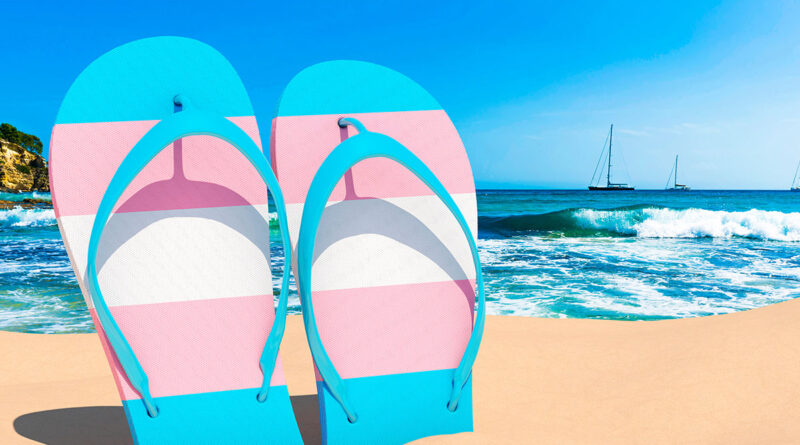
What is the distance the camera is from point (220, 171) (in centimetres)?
173

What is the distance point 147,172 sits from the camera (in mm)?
1664

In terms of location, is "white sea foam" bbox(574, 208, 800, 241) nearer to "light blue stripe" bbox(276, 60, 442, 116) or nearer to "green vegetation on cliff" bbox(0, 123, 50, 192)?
"light blue stripe" bbox(276, 60, 442, 116)

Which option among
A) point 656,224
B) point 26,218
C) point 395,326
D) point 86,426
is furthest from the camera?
point 26,218

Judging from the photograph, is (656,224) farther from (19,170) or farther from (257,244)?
(19,170)

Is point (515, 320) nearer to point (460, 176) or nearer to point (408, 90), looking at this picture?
point (460, 176)

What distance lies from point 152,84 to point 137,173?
41 cm

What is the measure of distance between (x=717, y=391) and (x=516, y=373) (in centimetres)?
96

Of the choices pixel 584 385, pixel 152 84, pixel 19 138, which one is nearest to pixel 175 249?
pixel 152 84

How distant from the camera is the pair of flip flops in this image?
1.60 metres

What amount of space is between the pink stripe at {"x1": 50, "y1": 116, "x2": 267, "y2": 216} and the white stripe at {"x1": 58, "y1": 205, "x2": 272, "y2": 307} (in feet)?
0.13

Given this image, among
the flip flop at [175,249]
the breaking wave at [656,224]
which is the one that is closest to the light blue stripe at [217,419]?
the flip flop at [175,249]

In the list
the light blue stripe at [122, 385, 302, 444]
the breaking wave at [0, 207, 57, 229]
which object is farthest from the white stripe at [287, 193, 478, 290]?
the breaking wave at [0, 207, 57, 229]

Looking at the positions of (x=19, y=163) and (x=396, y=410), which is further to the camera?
(x=19, y=163)

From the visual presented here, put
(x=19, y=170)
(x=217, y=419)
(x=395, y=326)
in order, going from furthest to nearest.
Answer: (x=19, y=170)
(x=395, y=326)
(x=217, y=419)
